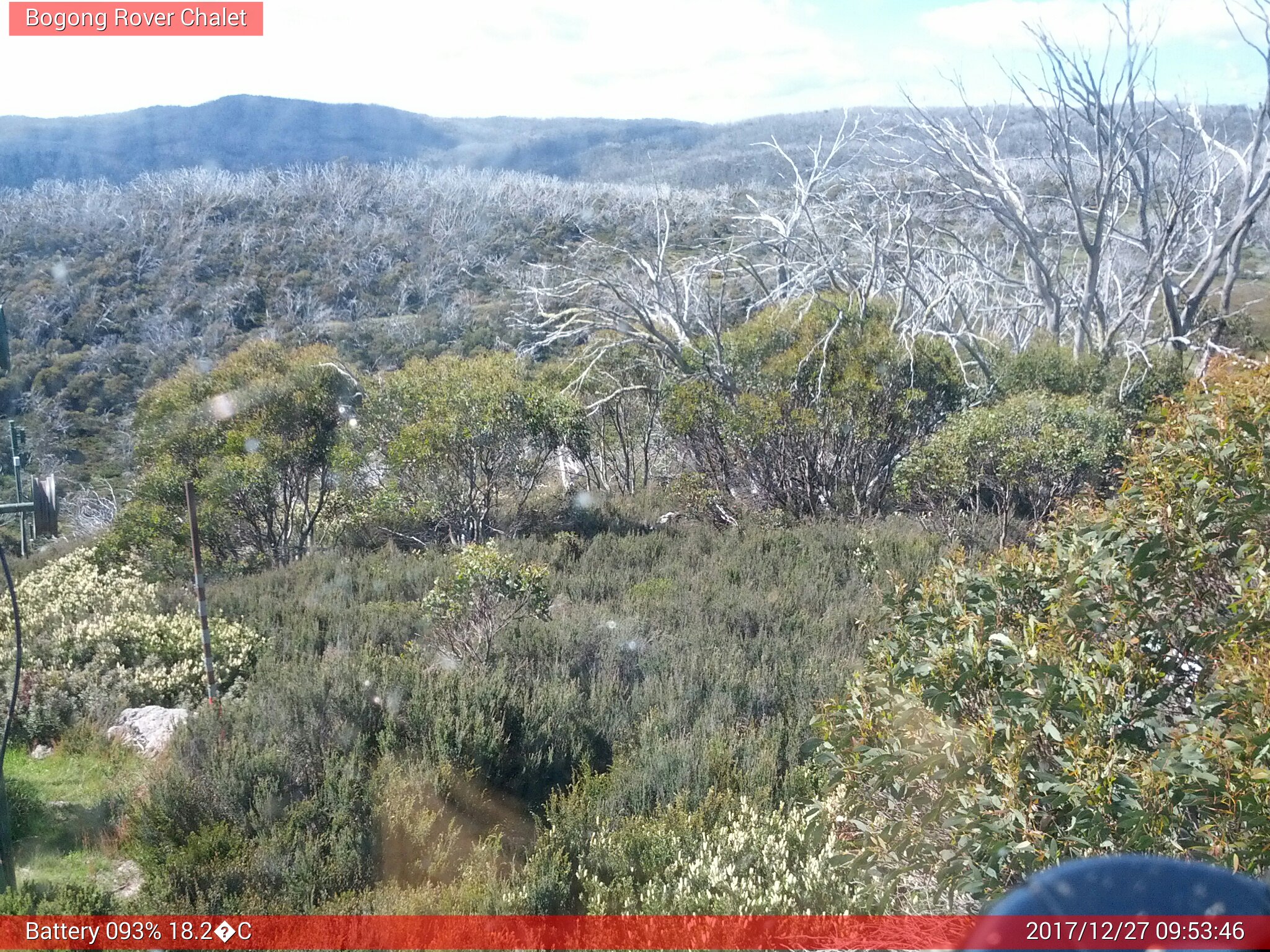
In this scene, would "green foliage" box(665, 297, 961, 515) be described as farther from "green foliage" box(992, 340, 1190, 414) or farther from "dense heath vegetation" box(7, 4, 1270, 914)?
"green foliage" box(992, 340, 1190, 414)

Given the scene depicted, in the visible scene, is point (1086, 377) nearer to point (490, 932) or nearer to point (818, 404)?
point (818, 404)

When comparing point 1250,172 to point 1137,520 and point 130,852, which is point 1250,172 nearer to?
point 1137,520

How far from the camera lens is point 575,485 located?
14.7 metres

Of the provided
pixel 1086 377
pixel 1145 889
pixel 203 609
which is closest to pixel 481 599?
pixel 203 609

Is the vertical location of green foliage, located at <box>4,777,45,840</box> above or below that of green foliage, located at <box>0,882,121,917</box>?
below

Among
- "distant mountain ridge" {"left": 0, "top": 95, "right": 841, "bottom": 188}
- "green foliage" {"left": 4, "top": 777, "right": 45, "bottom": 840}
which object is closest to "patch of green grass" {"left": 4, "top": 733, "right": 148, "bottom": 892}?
"green foliage" {"left": 4, "top": 777, "right": 45, "bottom": 840}

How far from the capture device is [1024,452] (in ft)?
28.8

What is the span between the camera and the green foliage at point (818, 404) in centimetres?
1070

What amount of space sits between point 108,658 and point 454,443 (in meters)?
4.73

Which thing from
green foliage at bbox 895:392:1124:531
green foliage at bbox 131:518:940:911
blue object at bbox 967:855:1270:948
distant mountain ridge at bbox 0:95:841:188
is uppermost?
distant mountain ridge at bbox 0:95:841:188

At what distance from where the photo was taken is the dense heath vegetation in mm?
2791

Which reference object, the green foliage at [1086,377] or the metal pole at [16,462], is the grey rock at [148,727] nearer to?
the metal pole at [16,462]

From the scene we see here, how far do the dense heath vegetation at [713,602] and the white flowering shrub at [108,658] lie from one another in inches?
1.2

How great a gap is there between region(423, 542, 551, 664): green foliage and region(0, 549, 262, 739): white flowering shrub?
54.0 inches
